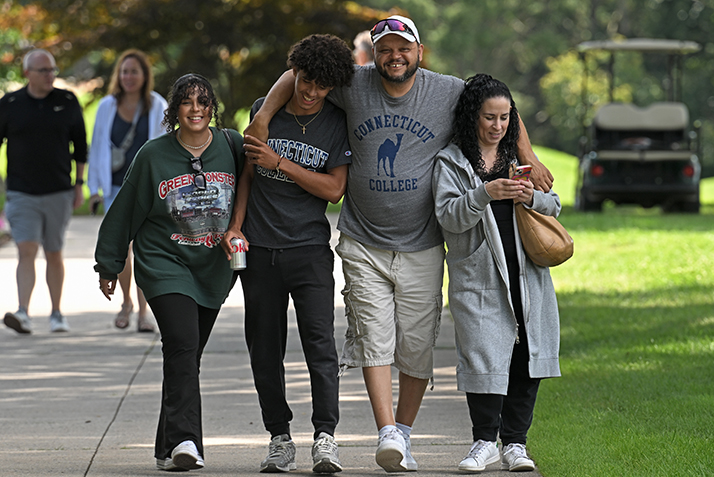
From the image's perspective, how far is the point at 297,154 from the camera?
14.8 ft

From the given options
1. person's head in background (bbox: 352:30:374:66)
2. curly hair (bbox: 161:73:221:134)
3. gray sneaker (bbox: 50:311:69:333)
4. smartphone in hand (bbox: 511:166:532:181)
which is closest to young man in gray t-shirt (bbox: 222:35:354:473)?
curly hair (bbox: 161:73:221:134)

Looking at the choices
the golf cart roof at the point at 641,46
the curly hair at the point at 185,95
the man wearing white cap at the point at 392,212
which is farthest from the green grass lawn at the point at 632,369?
the golf cart roof at the point at 641,46

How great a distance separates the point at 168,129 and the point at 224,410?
6.17 feet

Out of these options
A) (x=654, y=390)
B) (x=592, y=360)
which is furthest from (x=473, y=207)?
(x=592, y=360)

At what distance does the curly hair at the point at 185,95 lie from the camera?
453 cm

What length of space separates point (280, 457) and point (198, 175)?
4.16 ft

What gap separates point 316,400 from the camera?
4.57m

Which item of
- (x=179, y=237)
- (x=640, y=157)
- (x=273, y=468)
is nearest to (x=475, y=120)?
(x=179, y=237)

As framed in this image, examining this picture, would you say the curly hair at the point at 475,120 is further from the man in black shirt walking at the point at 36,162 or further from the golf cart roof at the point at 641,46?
the golf cart roof at the point at 641,46

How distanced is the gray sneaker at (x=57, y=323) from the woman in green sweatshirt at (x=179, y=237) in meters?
3.68

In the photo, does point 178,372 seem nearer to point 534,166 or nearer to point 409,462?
point 409,462

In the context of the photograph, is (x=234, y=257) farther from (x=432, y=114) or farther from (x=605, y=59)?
(x=605, y=59)

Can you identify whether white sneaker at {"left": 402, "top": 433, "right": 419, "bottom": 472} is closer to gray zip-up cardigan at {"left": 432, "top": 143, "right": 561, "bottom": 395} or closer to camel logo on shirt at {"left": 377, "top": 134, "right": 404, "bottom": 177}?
gray zip-up cardigan at {"left": 432, "top": 143, "right": 561, "bottom": 395}

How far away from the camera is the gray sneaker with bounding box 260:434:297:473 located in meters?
4.53
